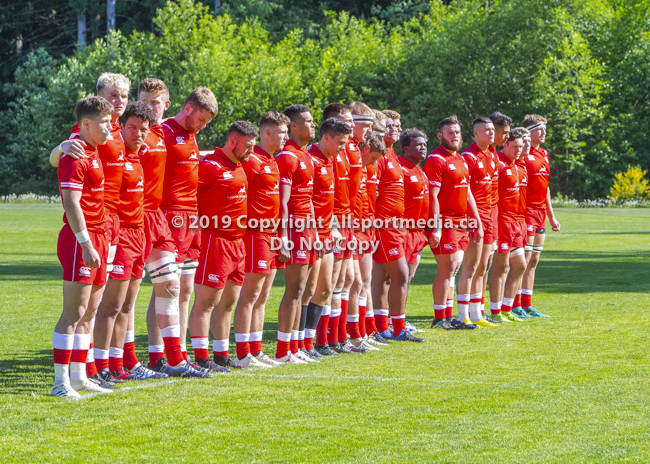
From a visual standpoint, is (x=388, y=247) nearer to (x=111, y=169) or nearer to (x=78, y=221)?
(x=111, y=169)

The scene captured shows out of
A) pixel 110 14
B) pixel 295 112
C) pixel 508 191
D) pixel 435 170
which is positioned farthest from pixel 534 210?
pixel 110 14

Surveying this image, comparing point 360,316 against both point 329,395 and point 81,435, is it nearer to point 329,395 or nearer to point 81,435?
point 329,395

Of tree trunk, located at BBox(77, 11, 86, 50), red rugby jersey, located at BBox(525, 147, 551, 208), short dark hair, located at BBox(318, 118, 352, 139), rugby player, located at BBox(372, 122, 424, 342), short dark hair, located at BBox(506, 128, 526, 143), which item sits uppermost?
tree trunk, located at BBox(77, 11, 86, 50)

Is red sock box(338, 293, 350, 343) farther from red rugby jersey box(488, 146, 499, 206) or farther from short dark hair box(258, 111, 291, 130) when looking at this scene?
red rugby jersey box(488, 146, 499, 206)

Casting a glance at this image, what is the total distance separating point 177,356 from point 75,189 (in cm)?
186

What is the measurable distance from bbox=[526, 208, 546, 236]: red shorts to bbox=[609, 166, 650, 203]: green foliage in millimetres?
38466

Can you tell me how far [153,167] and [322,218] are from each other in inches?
73.5

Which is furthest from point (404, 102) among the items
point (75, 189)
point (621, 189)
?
point (75, 189)

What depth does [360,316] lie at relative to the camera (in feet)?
32.4

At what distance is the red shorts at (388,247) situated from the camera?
32.1ft

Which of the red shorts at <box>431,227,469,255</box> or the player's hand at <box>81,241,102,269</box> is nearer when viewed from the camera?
Result: the player's hand at <box>81,241,102,269</box>

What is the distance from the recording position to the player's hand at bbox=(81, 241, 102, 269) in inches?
253

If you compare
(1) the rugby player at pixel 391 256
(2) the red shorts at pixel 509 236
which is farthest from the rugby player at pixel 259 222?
(2) the red shorts at pixel 509 236

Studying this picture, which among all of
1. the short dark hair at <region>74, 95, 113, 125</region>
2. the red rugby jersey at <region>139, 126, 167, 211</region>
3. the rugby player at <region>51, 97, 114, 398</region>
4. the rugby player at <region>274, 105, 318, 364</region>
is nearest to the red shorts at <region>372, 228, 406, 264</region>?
the rugby player at <region>274, 105, 318, 364</region>
